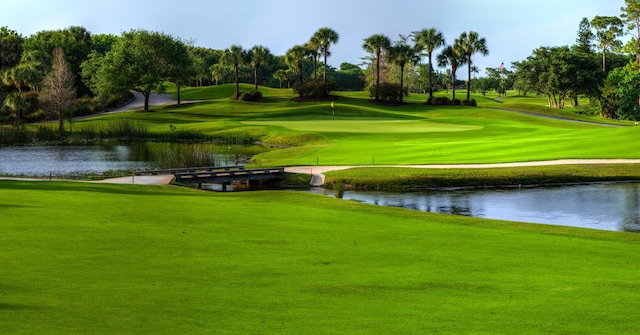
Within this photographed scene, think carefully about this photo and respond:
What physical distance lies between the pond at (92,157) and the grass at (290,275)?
99.9 ft

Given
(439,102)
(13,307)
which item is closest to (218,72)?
(439,102)

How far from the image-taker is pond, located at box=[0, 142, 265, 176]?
53312mm

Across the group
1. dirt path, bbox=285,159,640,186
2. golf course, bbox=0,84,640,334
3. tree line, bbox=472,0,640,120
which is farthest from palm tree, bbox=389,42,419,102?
golf course, bbox=0,84,640,334

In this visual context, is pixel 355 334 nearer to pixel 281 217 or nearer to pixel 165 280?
pixel 165 280

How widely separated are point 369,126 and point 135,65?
45.9m

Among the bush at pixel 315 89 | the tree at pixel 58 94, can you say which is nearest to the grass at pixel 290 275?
the tree at pixel 58 94

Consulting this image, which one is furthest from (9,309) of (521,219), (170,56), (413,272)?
(170,56)

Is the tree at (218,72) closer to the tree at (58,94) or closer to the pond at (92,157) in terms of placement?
the tree at (58,94)

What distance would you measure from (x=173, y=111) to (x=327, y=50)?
113ft

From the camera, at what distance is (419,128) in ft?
264

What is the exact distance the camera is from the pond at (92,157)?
53312mm

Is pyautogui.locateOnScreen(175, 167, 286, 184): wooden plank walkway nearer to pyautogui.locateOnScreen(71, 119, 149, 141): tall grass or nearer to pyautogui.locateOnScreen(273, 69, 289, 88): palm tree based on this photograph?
pyautogui.locateOnScreen(71, 119, 149, 141): tall grass

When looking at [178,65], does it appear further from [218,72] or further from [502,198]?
[502,198]

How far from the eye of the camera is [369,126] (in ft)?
277
